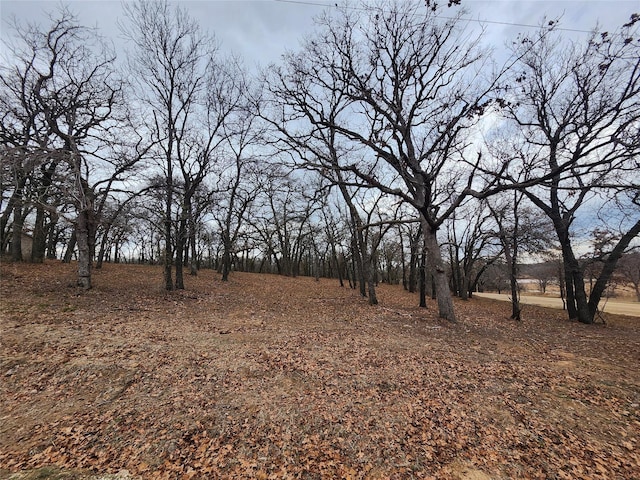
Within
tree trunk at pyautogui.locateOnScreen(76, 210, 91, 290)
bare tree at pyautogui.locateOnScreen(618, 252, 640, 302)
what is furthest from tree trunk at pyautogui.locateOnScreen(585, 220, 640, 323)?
tree trunk at pyautogui.locateOnScreen(76, 210, 91, 290)

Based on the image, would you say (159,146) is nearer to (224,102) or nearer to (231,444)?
(224,102)

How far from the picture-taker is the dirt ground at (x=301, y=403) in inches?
113

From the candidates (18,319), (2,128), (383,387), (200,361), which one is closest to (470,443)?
(383,387)

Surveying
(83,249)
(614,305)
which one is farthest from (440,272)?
(614,305)

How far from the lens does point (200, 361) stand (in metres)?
5.04

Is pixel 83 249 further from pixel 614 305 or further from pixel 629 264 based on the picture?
pixel 614 305

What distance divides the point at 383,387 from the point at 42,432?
450 centimetres

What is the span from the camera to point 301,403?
3900 millimetres

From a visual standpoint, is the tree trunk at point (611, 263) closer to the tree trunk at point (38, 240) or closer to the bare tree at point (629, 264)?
the bare tree at point (629, 264)


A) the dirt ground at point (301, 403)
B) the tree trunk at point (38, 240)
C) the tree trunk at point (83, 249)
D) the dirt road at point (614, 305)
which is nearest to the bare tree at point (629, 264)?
the dirt road at point (614, 305)

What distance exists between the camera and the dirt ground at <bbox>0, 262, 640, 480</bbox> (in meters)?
2.86

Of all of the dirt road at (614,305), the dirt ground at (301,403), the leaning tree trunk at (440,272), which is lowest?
the dirt road at (614,305)

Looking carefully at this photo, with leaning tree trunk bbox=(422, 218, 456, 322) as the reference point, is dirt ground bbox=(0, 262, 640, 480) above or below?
below

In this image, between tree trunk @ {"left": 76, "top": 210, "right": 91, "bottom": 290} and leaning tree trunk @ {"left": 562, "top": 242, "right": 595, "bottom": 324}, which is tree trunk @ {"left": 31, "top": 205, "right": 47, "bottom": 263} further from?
leaning tree trunk @ {"left": 562, "top": 242, "right": 595, "bottom": 324}
